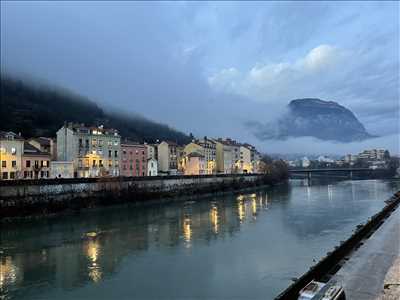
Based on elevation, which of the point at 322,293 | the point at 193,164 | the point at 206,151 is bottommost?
the point at 322,293

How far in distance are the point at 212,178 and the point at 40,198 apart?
118 feet

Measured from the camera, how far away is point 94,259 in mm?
20000

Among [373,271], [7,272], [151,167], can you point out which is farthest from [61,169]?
[373,271]

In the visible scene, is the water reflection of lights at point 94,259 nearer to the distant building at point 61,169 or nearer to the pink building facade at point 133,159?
the distant building at point 61,169

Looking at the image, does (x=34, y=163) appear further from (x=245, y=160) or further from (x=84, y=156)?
(x=245, y=160)

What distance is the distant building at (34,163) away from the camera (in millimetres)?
49719

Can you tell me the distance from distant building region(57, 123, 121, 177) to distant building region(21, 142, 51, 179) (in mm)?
3260

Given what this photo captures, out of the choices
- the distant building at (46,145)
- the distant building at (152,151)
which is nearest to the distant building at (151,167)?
the distant building at (152,151)

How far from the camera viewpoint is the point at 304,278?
A: 540 inches

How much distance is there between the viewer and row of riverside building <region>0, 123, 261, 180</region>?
48500mm

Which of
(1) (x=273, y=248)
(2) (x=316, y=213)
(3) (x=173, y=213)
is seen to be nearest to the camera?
(1) (x=273, y=248)

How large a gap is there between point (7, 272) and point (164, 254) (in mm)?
7227

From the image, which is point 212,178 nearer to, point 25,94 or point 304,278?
point 304,278

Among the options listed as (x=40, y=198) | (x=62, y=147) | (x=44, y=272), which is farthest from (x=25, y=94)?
(x=44, y=272)
